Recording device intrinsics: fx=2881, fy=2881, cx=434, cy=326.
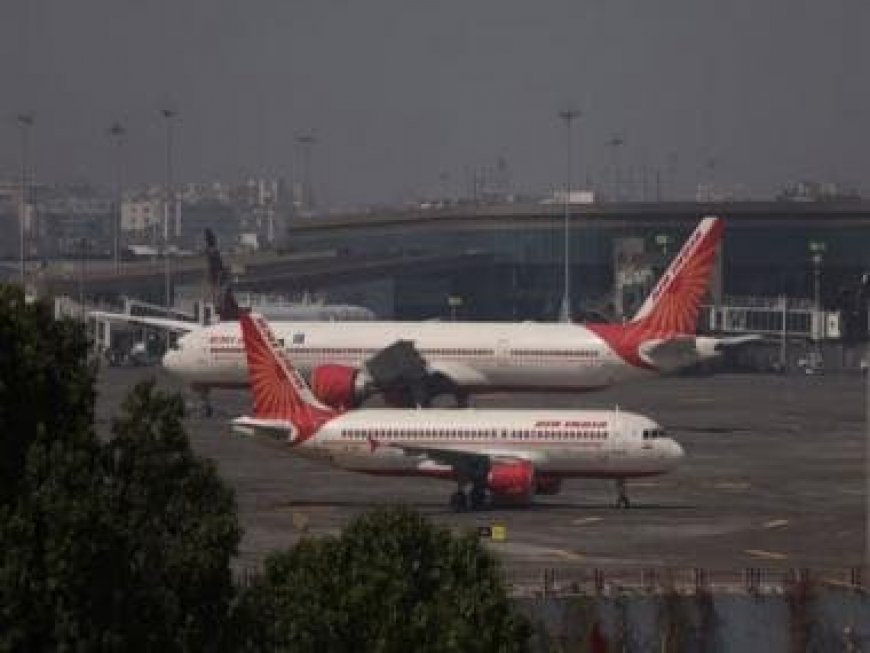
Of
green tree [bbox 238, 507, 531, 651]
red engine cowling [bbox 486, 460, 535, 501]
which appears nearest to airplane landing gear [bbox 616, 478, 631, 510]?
red engine cowling [bbox 486, 460, 535, 501]

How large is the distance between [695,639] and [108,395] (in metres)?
102

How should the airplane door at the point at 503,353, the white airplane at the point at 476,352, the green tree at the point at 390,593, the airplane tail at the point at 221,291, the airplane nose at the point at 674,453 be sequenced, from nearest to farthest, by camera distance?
the green tree at the point at 390,593, the airplane nose at the point at 674,453, the white airplane at the point at 476,352, the airplane door at the point at 503,353, the airplane tail at the point at 221,291

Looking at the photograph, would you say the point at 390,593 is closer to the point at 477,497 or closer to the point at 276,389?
the point at 477,497

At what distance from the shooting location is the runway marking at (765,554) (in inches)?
3575

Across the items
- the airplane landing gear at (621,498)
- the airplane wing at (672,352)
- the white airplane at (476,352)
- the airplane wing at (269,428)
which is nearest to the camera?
the airplane wing at (269,428)

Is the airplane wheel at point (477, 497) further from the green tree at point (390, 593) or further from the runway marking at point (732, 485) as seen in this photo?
the green tree at point (390, 593)

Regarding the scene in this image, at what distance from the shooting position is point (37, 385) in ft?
144

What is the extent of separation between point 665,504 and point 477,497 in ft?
28.1

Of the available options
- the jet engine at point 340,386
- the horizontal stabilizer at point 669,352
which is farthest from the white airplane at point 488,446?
the horizontal stabilizer at point 669,352

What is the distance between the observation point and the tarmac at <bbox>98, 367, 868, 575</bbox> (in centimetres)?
9156

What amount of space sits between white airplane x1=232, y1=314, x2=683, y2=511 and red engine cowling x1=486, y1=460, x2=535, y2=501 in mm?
36

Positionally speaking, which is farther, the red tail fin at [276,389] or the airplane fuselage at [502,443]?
the red tail fin at [276,389]

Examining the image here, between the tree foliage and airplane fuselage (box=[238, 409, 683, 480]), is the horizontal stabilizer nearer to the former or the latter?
airplane fuselage (box=[238, 409, 683, 480])

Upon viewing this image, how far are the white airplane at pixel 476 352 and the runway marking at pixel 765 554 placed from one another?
183ft
